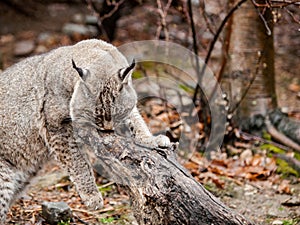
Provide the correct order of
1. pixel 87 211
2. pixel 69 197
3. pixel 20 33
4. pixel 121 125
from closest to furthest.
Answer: pixel 121 125, pixel 87 211, pixel 69 197, pixel 20 33

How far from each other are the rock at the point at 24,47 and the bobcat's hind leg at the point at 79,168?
6263 mm

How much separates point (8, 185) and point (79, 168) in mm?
544

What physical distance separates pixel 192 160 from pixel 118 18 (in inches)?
189

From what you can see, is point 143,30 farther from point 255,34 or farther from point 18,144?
point 18,144

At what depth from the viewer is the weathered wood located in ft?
10.6

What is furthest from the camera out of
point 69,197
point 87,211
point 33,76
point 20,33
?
point 20,33

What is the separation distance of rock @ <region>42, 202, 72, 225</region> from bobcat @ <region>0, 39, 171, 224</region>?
0.27 m

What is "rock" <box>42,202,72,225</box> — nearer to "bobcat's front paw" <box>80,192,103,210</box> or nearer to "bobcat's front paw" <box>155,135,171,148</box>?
"bobcat's front paw" <box>80,192,103,210</box>

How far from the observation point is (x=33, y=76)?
455 cm

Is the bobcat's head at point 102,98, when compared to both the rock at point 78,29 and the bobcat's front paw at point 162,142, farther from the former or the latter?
the rock at point 78,29

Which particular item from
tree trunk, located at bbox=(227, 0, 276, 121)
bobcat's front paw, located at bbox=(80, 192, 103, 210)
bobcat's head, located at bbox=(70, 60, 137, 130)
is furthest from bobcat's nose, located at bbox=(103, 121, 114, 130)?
tree trunk, located at bbox=(227, 0, 276, 121)

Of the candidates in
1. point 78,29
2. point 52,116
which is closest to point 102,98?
point 52,116

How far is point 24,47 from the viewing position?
34.6ft

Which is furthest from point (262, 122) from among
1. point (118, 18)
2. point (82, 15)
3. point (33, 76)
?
point (82, 15)
